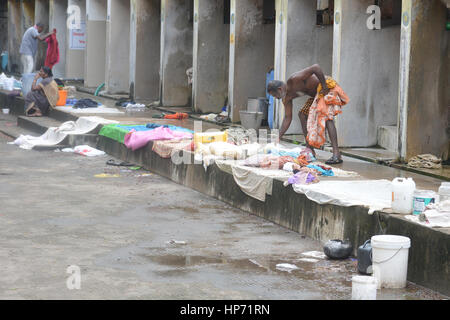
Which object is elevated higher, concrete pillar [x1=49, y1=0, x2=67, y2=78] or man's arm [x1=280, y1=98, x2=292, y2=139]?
concrete pillar [x1=49, y1=0, x2=67, y2=78]

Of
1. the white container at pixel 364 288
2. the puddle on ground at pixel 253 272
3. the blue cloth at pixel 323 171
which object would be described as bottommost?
the puddle on ground at pixel 253 272

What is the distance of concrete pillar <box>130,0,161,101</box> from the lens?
70.7 feet

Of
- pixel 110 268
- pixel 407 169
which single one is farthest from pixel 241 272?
pixel 407 169

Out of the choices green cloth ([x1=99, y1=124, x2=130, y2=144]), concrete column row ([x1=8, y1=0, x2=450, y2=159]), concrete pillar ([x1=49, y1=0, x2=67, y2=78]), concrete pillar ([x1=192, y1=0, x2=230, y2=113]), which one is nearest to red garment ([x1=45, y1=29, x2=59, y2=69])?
concrete column row ([x1=8, y1=0, x2=450, y2=159])

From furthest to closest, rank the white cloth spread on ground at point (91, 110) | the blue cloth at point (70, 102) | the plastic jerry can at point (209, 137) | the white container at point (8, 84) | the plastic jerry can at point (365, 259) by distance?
the white container at point (8, 84) → the blue cloth at point (70, 102) → the white cloth spread on ground at point (91, 110) → the plastic jerry can at point (209, 137) → the plastic jerry can at point (365, 259)

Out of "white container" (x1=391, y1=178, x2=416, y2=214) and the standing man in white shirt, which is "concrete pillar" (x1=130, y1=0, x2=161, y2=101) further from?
"white container" (x1=391, y1=178, x2=416, y2=214)

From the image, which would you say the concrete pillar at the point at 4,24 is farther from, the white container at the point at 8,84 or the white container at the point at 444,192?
the white container at the point at 444,192

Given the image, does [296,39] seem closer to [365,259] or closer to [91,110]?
[91,110]

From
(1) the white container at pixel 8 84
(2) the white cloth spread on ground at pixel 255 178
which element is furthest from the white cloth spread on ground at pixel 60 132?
(1) the white container at pixel 8 84

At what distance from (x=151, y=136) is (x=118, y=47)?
9.94 meters

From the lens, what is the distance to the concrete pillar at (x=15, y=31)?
33531 mm

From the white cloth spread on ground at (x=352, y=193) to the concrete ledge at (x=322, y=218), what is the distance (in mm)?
73

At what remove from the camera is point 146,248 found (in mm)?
8773

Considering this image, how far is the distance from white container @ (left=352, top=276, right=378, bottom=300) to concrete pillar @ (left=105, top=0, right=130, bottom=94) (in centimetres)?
1729
